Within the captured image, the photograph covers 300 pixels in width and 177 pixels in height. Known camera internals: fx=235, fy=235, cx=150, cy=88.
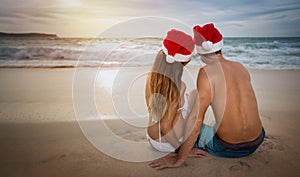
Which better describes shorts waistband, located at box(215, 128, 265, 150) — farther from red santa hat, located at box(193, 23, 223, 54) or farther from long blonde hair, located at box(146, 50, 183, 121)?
red santa hat, located at box(193, 23, 223, 54)

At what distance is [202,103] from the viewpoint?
5.30 feet

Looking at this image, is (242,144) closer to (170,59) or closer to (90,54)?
(170,59)

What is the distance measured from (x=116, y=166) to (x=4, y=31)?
28.8 ft

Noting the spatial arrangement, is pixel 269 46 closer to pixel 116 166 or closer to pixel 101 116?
pixel 101 116

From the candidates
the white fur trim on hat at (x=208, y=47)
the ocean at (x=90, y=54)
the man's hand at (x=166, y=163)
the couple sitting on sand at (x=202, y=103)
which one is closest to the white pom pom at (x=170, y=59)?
the couple sitting on sand at (x=202, y=103)

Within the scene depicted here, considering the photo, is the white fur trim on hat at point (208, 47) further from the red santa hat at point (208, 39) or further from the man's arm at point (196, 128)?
the man's arm at point (196, 128)

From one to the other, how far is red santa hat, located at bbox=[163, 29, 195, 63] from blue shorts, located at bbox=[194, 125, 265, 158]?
2.05 ft

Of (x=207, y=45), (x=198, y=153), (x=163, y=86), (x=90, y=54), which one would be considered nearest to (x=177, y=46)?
(x=207, y=45)

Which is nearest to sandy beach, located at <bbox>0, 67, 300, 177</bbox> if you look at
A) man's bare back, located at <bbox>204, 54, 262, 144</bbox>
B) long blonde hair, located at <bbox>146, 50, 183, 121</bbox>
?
man's bare back, located at <bbox>204, 54, 262, 144</bbox>

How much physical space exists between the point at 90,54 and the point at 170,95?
7.02 m

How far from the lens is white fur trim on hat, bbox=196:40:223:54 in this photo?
1.61m

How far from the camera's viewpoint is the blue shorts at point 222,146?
176 cm

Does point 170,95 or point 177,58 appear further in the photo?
point 170,95

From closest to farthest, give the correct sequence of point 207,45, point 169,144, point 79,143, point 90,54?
point 207,45, point 169,144, point 79,143, point 90,54
